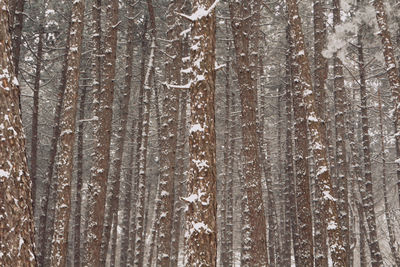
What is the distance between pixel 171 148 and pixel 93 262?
324 centimetres

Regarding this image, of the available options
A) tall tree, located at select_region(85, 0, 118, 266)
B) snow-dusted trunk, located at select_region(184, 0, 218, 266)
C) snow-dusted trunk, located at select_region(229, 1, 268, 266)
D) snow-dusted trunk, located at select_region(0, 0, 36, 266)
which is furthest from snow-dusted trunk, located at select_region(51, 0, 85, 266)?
snow-dusted trunk, located at select_region(0, 0, 36, 266)

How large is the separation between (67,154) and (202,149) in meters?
3.74

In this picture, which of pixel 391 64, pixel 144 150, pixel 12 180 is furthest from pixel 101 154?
pixel 391 64

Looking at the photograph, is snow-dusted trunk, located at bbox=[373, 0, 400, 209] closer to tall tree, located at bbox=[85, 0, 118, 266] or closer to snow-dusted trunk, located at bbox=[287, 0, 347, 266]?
snow-dusted trunk, located at bbox=[287, 0, 347, 266]

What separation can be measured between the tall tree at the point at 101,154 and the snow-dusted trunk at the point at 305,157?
4.20 m

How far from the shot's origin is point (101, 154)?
966 cm

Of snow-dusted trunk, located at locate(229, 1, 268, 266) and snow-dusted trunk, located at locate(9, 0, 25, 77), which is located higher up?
snow-dusted trunk, located at locate(9, 0, 25, 77)

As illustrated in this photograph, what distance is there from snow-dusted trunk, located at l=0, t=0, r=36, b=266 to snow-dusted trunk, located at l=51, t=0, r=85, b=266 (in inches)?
177

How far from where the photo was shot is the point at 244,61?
30.6 feet

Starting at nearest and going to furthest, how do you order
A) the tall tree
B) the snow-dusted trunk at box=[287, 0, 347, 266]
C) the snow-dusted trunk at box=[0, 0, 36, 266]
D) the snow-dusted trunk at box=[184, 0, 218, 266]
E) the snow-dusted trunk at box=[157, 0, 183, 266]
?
the snow-dusted trunk at box=[0, 0, 36, 266] < the snow-dusted trunk at box=[184, 0, 218, 266] < the snow-dusted trunk at box=[287, 0, 347, 266] < the tall tree < the snow-dusted trunk at box=[157, 0, 183, 266]

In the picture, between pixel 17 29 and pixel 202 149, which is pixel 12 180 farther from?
pixel 17 29

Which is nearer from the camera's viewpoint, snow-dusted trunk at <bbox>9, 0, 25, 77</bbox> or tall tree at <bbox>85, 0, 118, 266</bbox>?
tall tree at <bbox>85, 0, 118, 266</bbox>

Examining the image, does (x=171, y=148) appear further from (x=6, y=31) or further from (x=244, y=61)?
(x=6, y=31)

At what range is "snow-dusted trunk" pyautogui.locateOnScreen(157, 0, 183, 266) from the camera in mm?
10227
